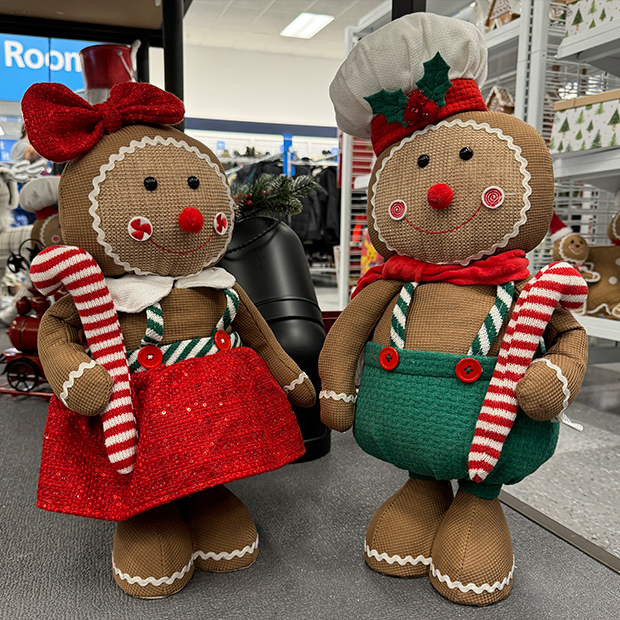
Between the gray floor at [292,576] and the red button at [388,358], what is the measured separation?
1.09ft

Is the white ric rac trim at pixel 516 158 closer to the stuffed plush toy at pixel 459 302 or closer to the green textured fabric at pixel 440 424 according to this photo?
the stuffed plush toy at pixel 459 302

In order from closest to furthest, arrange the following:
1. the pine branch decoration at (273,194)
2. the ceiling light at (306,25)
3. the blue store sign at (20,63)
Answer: the pine branch decoration at (273,194)
the blue store sign at (20,63)
the ceiling light at (306,25)

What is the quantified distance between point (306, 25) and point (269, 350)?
5422 millimetres

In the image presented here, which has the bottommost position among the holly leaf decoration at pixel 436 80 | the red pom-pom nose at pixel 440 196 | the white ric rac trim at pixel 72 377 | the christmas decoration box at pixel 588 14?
the white ric rac trim at pixel 72 377

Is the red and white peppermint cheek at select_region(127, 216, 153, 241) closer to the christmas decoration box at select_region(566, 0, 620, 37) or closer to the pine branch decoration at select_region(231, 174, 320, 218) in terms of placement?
the pine branch decoration at select_region(231, 174, 320, 218)

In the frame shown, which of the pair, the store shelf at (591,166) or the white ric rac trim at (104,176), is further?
the store shelf at (591,166)

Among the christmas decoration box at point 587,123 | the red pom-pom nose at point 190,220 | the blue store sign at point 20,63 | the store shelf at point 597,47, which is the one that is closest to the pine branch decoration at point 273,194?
the red pom-pom nose at point 190,220

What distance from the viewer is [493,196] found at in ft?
2.62

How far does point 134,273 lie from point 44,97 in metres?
0.28

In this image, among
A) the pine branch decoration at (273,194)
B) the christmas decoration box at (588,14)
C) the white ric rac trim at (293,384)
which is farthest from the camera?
the christmas decoration box at (588,14)

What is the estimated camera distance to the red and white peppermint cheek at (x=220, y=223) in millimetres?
909

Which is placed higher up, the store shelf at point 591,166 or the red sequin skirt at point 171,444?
the store shelf at point 591,166

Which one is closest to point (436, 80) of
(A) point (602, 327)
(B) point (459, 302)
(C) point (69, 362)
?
(B) point (459, 302)

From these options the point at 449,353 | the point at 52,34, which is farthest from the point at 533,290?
the point at 52,34
